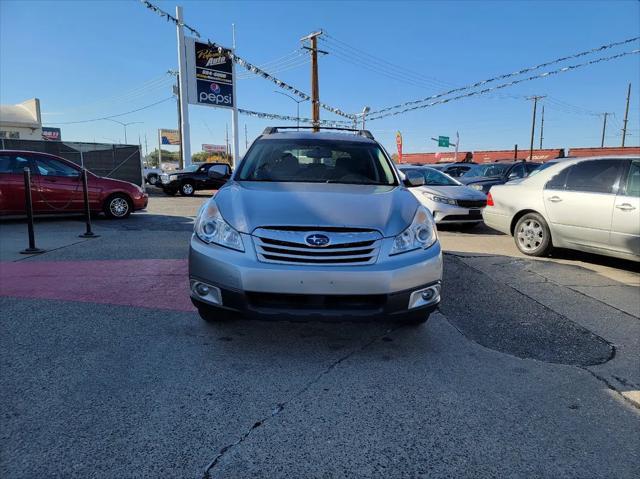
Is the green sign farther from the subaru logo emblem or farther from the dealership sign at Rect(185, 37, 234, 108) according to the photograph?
the subaru logo emblem

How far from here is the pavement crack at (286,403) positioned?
85.2 inches

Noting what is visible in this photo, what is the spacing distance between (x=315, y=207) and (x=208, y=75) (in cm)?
2684

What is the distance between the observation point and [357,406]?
8.80 ft

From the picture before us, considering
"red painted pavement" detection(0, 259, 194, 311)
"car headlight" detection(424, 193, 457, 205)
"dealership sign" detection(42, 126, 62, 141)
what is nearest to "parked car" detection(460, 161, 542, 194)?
"car headlight" detection(424, 193, 457, 205)

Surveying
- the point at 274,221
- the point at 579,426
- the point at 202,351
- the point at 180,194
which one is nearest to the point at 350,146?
the point at 274,221

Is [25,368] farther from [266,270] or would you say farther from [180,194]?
[180,194]

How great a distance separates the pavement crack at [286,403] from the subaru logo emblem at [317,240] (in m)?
0.87

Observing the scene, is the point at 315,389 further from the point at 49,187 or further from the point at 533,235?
the point at 49,187

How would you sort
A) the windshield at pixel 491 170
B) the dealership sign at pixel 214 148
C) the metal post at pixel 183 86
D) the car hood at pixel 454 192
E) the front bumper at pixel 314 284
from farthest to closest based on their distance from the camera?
1. the dealership sign at pixel 214 148
2. the metal post at pixel 183 86
3. the windshield at pixel 491 170
4. the car hood at pixel 454 192
5. the front bumper at pixel 314 284

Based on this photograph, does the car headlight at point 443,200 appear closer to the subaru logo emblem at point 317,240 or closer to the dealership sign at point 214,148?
the subaru logo emblem at point 317,240

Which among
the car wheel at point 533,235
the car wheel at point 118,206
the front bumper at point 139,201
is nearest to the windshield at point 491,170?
the car wheel at point 533,235

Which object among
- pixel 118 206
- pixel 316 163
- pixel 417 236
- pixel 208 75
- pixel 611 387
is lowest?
pixel 611 387

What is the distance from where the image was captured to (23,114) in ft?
137

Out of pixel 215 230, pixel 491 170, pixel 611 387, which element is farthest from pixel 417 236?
pixel 491 170
